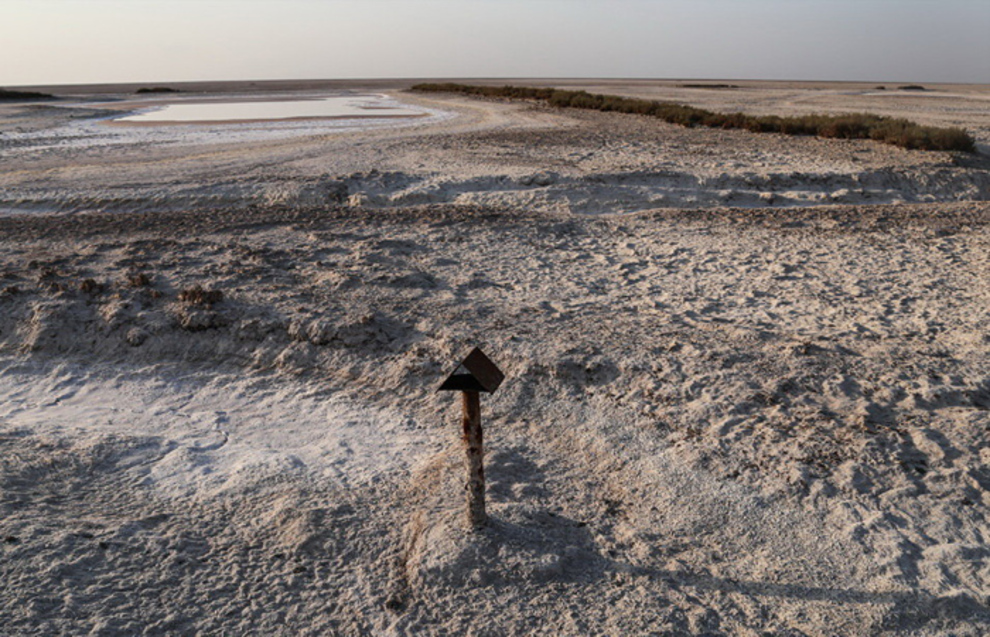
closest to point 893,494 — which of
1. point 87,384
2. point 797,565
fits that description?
point 797,565

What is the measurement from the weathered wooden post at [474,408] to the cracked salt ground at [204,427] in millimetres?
918

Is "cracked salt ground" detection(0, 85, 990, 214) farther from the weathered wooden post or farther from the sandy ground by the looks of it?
the weathered wooden post

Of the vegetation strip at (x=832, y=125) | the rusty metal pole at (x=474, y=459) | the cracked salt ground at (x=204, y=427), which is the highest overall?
the vegetation strip at (x=832, y=125)

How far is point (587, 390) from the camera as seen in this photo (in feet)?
18.0

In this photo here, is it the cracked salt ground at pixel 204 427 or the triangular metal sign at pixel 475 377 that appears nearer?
the triangular metal sign at pixel 475 377

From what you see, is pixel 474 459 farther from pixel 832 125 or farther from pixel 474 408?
pixel 832 125

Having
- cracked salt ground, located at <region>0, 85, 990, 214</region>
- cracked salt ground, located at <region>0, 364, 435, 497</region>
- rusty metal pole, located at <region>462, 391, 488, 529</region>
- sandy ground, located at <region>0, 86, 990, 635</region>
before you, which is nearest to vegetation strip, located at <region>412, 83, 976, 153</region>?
cracked salt ground, located at <region>0, 85, 990, 214</region>

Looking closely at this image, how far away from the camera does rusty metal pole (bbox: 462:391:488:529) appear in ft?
12.3

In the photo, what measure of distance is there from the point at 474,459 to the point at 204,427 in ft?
8.57

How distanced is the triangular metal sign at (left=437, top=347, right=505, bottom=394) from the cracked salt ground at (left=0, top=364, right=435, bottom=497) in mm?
1463

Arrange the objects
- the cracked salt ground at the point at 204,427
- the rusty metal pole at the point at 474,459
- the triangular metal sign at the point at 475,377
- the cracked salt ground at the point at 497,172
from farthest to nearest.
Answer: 1. the cracked salt ground at the point at 497,172
2. the cracked salt ground at the point at 204,427
3. the rusty metal pole at the point at 474,459
4. the triangular metal sign at the point at 475,377

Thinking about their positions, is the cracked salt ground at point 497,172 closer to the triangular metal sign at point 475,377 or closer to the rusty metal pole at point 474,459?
the rusty metal pole at point 474,459

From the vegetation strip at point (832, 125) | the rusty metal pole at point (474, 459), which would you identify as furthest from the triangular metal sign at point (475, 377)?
the vegetation strip at point (832, 125)

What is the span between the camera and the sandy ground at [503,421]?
361 cm
